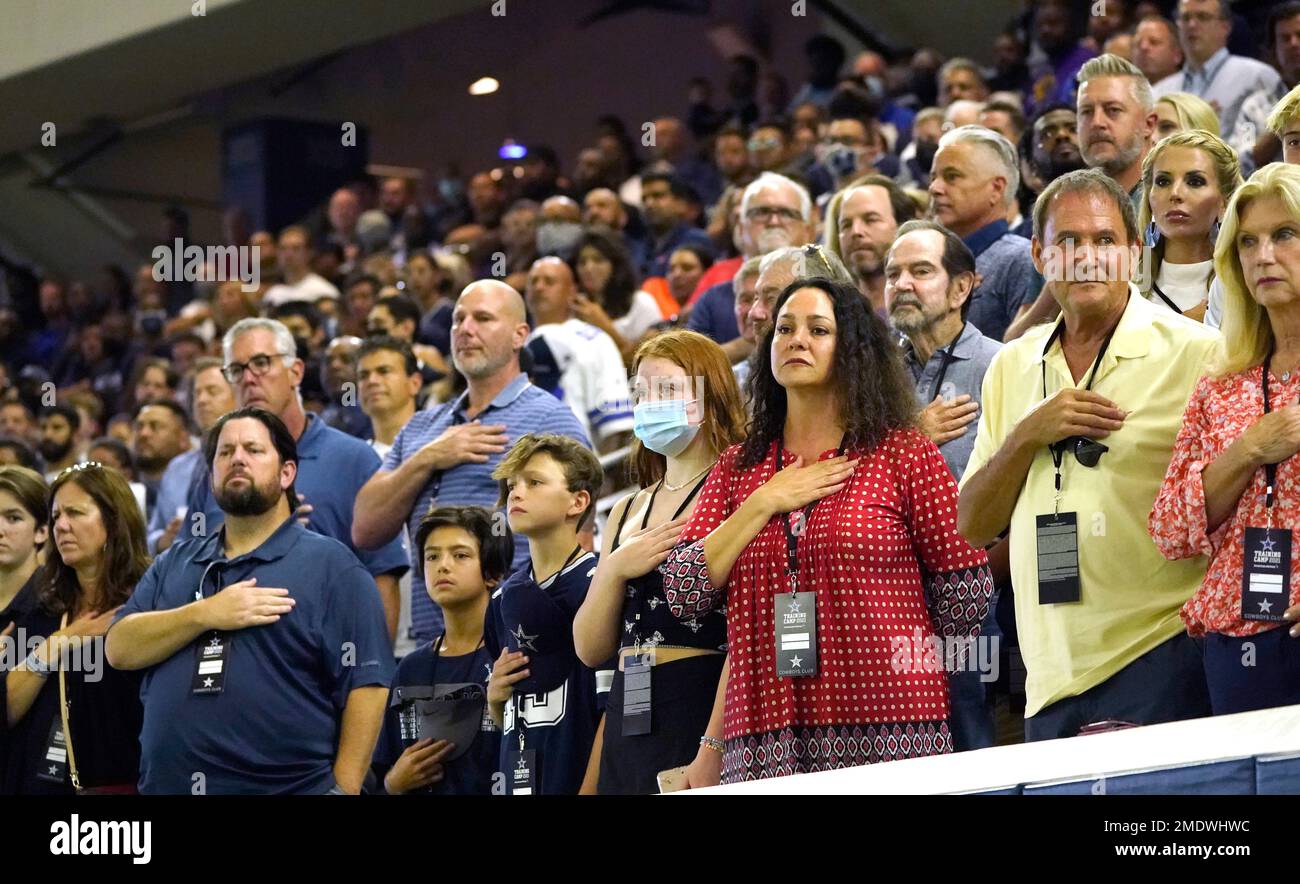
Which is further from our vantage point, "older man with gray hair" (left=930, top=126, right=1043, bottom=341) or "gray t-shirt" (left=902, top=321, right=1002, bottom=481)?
"older man with gray hair" (left=930, top=126, right=1043, bottom=341)

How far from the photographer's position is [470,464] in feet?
16.5

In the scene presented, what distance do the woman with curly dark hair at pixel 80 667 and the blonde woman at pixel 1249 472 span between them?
2763 mm

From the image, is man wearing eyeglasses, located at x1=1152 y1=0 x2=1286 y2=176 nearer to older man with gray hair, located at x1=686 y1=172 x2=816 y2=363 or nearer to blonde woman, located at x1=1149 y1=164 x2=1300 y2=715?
older man with gray hair, located at x1=686 y1=172 x2=816 y2=363

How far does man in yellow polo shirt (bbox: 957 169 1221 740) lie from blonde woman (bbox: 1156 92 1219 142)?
138 cm

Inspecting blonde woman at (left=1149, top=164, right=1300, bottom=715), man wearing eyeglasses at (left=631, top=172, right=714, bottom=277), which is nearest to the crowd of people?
blonde woman at (left=1149, top=164, right=1300, bottom=715)

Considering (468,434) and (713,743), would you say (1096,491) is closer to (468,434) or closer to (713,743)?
(713,743)

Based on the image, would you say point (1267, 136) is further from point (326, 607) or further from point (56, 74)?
point (56, 74)

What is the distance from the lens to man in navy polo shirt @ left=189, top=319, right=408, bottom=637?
209 inches

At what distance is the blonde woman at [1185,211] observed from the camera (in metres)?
3.95

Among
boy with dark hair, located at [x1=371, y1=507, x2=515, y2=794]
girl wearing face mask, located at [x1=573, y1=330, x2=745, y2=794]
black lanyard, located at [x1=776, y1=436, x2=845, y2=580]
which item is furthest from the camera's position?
boy with dark hair, located at [x1=371, y1=507, x2=515, y2=794]

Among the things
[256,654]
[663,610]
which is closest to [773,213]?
[256,654]

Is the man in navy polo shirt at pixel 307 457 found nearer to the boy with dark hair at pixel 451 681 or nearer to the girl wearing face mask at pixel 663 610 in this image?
the boy with dark hair at pixel 451 681

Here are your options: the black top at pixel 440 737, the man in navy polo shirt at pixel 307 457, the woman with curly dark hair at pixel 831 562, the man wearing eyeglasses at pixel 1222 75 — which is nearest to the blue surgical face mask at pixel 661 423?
the woman with curly dark hair at pixel 831 562

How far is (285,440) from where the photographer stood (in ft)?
15.7
